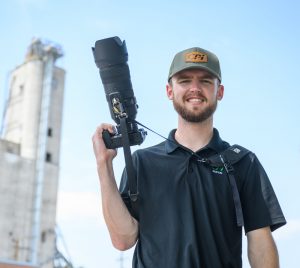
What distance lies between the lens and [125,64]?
2.92 m

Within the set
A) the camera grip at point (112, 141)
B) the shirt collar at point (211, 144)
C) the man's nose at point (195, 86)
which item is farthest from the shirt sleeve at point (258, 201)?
the camera grip at point (112, 141)

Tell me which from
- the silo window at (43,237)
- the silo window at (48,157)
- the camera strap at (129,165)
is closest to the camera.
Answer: the camera strap at (129,165)

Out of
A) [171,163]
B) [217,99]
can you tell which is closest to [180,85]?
[217,99]

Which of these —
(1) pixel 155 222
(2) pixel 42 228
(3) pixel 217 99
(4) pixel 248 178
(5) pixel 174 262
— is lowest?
(5) pixel 174 262

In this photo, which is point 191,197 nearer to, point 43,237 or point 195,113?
point 195,113

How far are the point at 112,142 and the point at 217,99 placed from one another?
0.71 m

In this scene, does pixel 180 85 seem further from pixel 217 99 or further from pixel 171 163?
pixel 171 163

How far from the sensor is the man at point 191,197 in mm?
2693

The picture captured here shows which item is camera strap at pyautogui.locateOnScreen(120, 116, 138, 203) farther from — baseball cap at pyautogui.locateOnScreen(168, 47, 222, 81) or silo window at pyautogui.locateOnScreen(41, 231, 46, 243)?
silo window at pyautogui.locateOnScreen(41, 231, 46, 243)

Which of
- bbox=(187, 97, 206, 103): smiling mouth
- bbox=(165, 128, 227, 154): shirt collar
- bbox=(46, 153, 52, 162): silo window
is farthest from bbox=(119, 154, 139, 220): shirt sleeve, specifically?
bbox=(46, 153, 52, 162): silo window

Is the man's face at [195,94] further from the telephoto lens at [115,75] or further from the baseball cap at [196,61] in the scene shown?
the telephoto lens at [115,75]

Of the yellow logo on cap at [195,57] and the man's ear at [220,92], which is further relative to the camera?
the man's ear at [220,92]

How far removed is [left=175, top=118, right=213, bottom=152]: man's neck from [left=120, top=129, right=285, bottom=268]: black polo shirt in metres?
0.06

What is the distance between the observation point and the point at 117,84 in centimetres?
289
